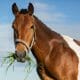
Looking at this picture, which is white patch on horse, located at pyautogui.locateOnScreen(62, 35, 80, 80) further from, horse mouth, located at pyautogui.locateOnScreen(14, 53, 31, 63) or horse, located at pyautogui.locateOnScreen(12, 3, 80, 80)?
horse mouth, located at pyautogui.locateOnScreen(14, 53, 31, 63)

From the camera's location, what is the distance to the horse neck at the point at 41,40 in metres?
12.2

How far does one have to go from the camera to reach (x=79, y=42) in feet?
42.9

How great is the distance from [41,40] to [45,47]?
0.85 ft

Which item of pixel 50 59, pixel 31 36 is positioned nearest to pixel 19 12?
pixel 31 36

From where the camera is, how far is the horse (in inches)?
459

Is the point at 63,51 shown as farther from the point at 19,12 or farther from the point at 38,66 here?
the point at 19,12

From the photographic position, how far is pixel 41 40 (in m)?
12.4

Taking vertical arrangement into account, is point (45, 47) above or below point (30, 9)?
below

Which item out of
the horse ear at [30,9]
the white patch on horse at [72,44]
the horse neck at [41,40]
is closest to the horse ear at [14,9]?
the horse ear at [30,9]

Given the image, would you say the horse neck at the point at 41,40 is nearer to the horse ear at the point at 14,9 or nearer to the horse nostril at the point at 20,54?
the horse ear at the point at 14,9

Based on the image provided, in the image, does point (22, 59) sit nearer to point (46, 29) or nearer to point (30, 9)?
point (46, 29)

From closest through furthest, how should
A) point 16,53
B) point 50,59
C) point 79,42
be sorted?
point 16,53
point 50,59
point 79,42

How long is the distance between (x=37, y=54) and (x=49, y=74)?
749mm

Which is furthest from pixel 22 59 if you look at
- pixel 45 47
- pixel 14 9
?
pixel 14 9
